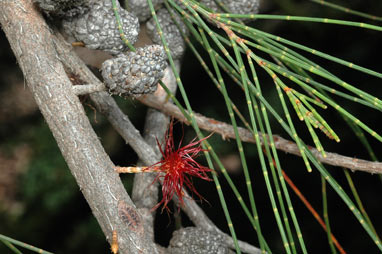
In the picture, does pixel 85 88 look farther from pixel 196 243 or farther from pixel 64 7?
pixel 196 243

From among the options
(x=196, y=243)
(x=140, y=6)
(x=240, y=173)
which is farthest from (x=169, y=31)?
(x=240, y=173)

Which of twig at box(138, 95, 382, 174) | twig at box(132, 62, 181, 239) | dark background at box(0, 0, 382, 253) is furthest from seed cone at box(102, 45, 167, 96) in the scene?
dark background at box(0, 0, 382, 253)

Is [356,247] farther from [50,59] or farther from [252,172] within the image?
[50,59]

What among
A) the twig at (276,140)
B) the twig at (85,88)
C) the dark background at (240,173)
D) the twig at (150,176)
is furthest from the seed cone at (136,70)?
the dark background at (240,173)

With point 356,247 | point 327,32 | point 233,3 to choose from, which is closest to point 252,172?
point 356,247

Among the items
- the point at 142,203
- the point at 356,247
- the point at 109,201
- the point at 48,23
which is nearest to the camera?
the point at 109,201

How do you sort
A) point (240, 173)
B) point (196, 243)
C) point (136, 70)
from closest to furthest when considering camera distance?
point (136, 70)
point (196, 243)
point (240, 173)

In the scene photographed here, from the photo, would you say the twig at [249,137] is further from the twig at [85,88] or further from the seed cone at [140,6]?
the seed cone at [140,6]
